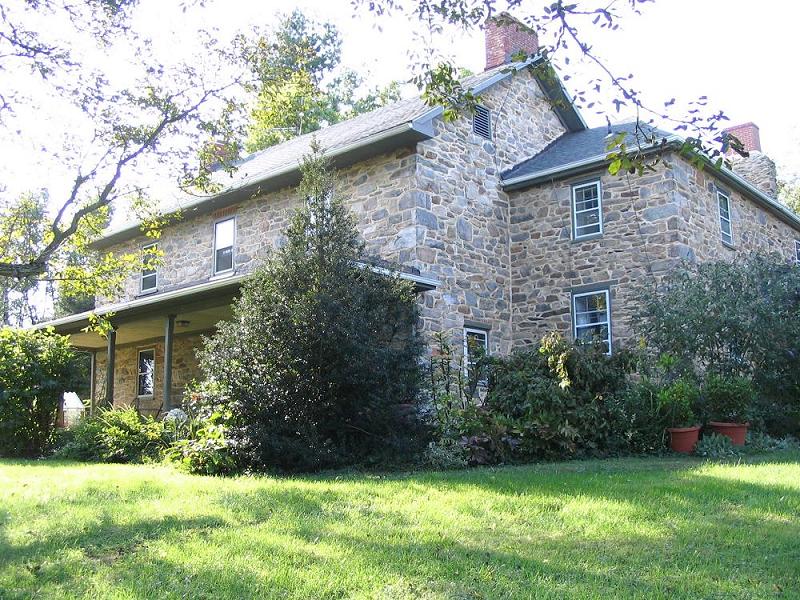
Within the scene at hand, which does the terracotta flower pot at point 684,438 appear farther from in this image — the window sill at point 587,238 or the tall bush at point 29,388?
the tall bush at point 29,388

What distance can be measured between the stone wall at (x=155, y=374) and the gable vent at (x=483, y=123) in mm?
8143

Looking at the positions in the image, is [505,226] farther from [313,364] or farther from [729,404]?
[313,364]

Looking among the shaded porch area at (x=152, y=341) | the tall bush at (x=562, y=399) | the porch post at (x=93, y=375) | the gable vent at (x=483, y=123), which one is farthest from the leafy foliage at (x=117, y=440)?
the gable vent at (x=483, y=123)

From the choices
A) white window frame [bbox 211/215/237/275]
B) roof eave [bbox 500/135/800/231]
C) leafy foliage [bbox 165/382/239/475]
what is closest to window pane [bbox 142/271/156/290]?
white window frame [bbox 211/215/237/275]

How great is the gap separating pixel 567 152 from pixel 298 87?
271 inches

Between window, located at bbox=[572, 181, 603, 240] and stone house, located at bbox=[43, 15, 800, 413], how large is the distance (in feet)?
0.09

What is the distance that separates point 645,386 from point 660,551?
602 cm

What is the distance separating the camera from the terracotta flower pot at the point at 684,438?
10.2 metres

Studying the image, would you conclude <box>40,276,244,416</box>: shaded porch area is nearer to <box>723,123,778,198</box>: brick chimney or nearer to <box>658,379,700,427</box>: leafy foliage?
<box>658,379,700,427</box>: leafy foliage

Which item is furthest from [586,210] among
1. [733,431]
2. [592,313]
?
[733,431]

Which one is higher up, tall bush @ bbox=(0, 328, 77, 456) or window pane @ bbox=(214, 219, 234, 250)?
window pane @ bbox=(214, 219, 234, 250)

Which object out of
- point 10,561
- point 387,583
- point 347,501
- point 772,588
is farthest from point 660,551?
point 10,561

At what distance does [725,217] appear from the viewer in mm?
15938

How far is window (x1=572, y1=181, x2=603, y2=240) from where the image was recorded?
14.5 meters
